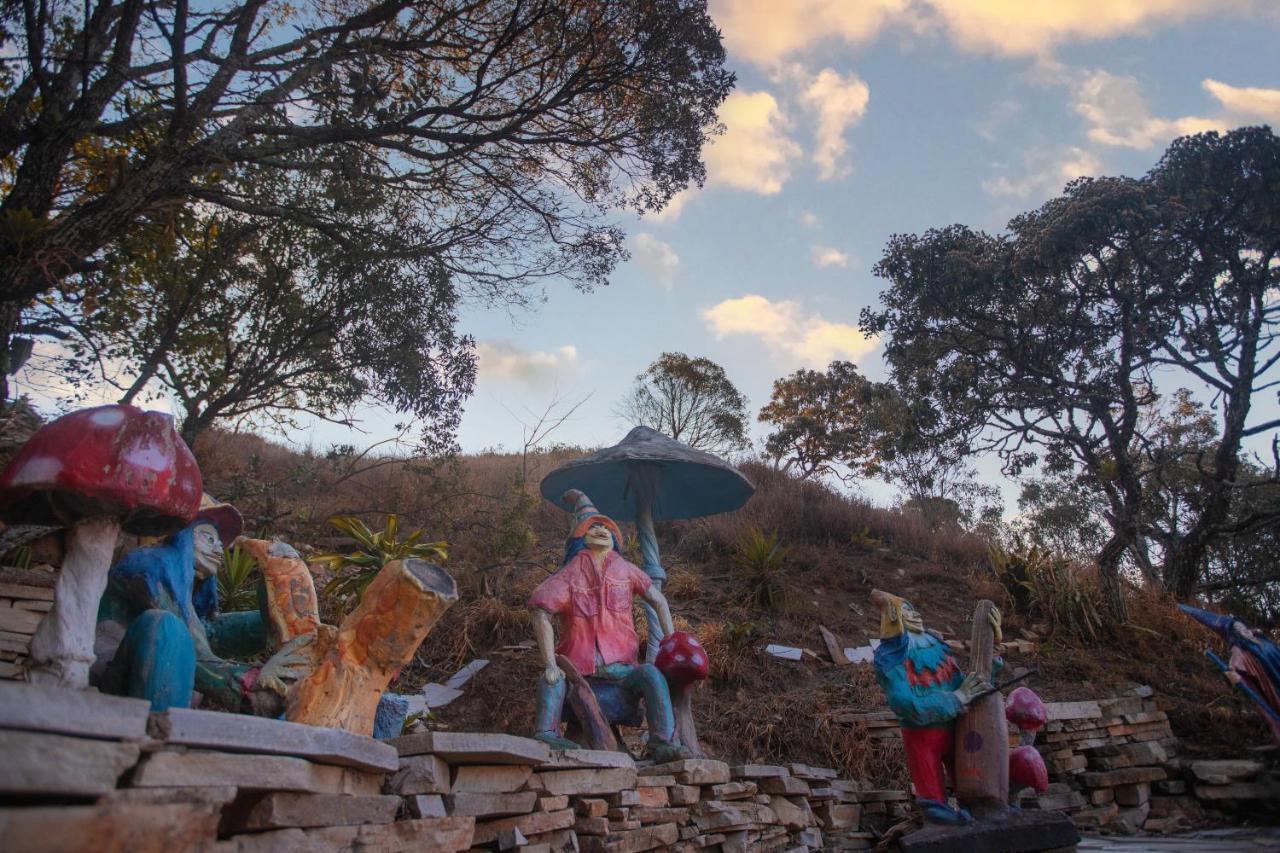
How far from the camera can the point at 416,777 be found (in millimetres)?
3543

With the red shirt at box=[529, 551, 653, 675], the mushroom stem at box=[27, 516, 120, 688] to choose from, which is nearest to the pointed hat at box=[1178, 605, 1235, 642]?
the red shirt at box=[529, 551, 653, 675]

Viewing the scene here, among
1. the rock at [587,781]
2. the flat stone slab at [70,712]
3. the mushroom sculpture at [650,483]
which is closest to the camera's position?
the flat stone slab at [70,712]

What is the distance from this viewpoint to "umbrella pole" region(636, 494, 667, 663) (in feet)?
19.0

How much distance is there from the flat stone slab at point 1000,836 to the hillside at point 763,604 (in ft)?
6.62

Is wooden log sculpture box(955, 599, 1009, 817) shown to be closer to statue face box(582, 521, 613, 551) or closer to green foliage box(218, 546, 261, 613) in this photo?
statue face box(582, 521, 613, 551)

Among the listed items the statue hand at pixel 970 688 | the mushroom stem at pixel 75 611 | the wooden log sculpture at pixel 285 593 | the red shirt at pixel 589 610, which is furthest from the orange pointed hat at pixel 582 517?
the mushroom stem at pixel 75 611

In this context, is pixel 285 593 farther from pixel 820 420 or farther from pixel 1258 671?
pixel 820 420

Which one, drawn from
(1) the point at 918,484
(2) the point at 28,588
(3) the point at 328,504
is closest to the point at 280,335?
(3) the point at 328,504

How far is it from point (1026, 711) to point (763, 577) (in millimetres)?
4252

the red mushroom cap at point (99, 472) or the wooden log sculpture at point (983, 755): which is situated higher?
the red mushroom cap at point (99, 472)

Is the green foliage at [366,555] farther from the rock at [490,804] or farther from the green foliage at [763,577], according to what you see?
the green foliage at [763,577]

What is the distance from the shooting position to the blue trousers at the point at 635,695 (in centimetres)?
477

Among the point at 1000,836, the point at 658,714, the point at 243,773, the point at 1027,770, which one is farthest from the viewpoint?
the point at 1027,770

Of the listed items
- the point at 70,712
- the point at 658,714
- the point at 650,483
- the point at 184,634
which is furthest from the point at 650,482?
the point at 70,712
